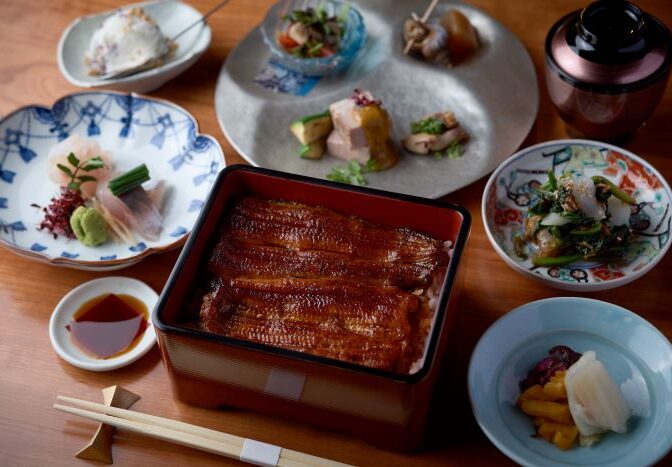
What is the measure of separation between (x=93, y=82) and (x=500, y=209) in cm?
117

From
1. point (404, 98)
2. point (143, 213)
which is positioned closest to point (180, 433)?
point (143, 213)

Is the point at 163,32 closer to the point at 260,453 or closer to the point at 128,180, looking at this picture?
the point at 128,180

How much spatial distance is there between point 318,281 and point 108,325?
510 mm

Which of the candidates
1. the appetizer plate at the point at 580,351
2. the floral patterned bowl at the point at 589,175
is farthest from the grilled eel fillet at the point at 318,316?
the floral patterned bowl at the point at 589,175

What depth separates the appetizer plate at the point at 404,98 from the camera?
83.4 inches

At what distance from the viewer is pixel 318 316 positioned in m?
1.62

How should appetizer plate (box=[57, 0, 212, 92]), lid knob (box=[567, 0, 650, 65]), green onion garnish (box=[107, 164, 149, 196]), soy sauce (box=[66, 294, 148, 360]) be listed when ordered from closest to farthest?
1. soy sauce (box=[66, 294, 148, 360])
2. lid knob (box=[567, 0, 650, 65])
3. green onion garnish (box=[107, 164, 149, 196])
4. appetizer plate (box=[57, 0, 212, 92])

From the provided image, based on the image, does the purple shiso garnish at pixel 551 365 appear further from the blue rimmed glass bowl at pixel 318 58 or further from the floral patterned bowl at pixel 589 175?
the blue rimmed glass bowl at pixel 318 58

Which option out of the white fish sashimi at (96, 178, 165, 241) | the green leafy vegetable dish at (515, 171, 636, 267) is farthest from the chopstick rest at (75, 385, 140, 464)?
the green leafy vegetable dish at (515, 171, 636, 267)

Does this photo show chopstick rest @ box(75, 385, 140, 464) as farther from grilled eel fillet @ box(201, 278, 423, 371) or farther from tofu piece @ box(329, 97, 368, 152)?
tofu piece @ box(329, 97, 368, 152)

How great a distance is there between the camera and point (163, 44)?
7.83ft

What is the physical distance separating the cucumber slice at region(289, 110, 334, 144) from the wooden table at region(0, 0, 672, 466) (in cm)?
19

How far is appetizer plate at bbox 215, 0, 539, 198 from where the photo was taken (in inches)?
83.4

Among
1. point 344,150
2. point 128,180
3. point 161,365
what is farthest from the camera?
point 344,150
